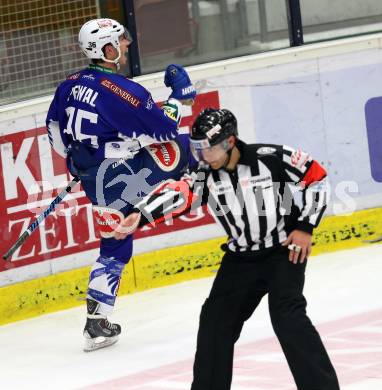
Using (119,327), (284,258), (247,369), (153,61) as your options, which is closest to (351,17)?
A: (153,61)

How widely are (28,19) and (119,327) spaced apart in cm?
214

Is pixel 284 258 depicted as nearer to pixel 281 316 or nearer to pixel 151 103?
pixel 281 316

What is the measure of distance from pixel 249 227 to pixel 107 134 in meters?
2.21

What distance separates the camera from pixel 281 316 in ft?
16.0

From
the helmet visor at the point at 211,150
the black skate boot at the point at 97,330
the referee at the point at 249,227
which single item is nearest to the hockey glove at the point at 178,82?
the black skate boot at the point at 97,330

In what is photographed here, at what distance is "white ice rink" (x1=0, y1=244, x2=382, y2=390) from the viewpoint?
605cm

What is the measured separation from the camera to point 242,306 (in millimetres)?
A: 4996

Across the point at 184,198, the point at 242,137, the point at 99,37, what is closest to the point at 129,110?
the point at 99,37

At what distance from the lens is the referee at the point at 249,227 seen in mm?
4891

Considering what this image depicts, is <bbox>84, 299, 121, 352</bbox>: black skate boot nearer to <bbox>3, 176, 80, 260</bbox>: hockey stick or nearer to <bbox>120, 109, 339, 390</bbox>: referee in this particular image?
<bbox>3, 176, 80, 260</bbox>: hockey stick

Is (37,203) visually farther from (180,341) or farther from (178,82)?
(180,341)

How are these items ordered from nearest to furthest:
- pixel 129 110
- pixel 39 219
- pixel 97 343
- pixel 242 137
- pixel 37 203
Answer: pixel 129 110 < pixel 97 343 < pixel 39 219 < pixel 37 203 < pixel 242 137

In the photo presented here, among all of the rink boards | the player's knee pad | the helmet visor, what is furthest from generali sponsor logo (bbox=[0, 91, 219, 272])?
the helmet visor

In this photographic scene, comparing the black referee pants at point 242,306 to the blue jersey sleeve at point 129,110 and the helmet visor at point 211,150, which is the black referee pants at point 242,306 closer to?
the helmet visor at point 211,150
